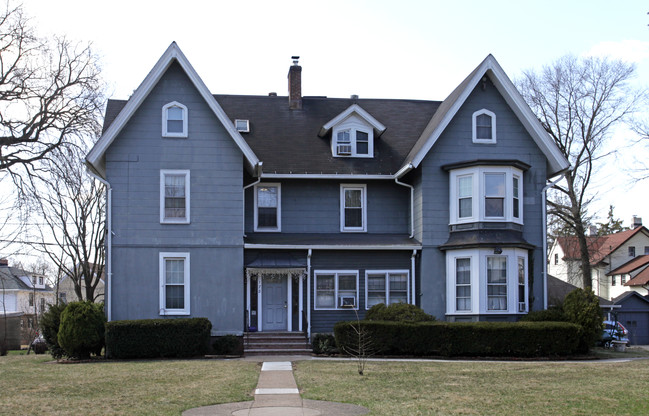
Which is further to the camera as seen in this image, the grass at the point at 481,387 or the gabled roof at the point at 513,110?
the gabled roof at the point at 513,110

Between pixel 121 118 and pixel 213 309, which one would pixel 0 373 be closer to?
pixel 213 309

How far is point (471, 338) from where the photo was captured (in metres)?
22.3

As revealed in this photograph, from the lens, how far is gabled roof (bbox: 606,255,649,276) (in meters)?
65.3

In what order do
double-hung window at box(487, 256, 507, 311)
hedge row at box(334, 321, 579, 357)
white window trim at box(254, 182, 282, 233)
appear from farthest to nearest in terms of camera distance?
1. white window trim at box(254, 182, 282, 233)
2. double-hung window at box(487, 256, 507, 311)
3. hedge row at box(334, 321, 579, 357)

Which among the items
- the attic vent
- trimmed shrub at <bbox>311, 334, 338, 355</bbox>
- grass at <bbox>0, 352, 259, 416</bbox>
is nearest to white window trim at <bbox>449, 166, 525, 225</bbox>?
trimmed shrub at <bbox>311, 334, 338, 355</bbox>

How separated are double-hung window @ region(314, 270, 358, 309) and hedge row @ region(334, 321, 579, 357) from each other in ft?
10.7

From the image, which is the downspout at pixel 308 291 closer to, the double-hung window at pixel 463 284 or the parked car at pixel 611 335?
the double-hung window at pixel 463 284

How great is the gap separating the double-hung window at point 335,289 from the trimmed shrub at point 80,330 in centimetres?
741

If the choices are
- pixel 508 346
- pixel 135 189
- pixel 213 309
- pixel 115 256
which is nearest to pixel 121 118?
pixel 135 189

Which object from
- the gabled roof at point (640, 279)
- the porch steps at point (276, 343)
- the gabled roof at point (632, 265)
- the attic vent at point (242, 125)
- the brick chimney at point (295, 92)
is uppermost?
the brick chimney at point (295, 92)

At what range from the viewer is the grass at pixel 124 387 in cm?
1233

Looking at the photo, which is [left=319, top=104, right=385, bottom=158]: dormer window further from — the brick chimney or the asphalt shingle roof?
the brick chimney

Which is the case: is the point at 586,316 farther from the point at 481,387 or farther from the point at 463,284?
the point at 481,387

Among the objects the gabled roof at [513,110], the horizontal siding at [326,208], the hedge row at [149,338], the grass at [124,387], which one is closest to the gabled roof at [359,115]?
the gabled roof at [513,110]
